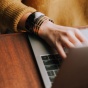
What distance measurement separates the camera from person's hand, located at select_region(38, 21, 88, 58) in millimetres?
664

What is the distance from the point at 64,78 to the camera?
0.44 metres

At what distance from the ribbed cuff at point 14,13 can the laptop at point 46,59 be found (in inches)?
4.2

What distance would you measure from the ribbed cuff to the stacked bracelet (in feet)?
0.13

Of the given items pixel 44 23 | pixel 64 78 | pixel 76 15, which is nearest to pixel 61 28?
pixel 44 23

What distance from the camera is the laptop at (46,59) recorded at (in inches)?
23.6

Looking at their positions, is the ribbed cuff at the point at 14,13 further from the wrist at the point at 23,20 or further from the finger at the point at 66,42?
the finger at the point at 66,42

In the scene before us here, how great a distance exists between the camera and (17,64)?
2.10ft

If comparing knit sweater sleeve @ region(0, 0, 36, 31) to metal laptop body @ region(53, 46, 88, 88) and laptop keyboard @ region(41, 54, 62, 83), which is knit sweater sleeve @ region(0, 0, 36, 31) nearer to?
laptop keyboard @ region(41, 54, 62, 83)

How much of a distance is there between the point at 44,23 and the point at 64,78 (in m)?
0.34

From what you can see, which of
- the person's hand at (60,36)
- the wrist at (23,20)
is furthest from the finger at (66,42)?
the wrist at (23,20)

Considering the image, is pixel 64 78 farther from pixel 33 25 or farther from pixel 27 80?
pixel 33 25

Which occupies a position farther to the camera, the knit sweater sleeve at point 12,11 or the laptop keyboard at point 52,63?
the knit sweater sleeve at point 12,11

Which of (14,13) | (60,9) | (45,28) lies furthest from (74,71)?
(60,9)

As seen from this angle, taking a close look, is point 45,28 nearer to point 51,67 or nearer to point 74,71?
point 51,67
